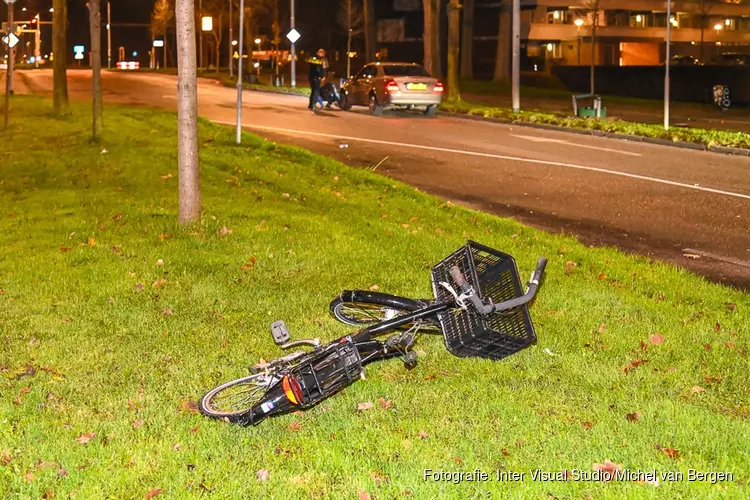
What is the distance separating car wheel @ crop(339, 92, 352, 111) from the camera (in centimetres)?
3312

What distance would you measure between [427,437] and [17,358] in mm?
2807

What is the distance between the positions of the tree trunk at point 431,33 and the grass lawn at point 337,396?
85.2ft

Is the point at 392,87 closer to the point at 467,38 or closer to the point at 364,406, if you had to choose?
the point at 364,406

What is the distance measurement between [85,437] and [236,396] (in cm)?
84

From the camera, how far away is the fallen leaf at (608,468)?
462cm

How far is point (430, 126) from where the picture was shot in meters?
26.9

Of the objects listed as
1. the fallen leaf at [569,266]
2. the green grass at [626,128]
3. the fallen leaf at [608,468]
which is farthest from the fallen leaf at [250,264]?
the green grass at [626,128]

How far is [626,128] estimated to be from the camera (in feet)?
83.2

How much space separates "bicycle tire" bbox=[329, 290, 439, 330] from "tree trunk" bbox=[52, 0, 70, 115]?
2074cm

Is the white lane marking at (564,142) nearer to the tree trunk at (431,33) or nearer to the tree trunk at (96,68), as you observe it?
the tree trunk at (96,68)

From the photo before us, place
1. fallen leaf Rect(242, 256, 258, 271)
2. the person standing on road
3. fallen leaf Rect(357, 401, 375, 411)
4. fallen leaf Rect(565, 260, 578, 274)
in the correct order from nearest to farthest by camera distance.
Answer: fallen leaf Rect(357, 401, 375, 411) < fallen leaf Rect(242, 256, 258, 271) < fallen leaf Rect(565, 260, 578, 274) < the person standing on road

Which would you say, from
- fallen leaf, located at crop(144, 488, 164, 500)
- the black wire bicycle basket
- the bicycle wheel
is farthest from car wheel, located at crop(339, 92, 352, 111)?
fallen leaf, located at crop(144, 488, 164, 500)

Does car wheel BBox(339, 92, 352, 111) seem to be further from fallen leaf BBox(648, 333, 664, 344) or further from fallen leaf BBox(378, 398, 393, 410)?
fallen leaf BBox(378, 398, 393, 410)

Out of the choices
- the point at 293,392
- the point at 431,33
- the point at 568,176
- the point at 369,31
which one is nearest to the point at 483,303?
the point at 293,392
